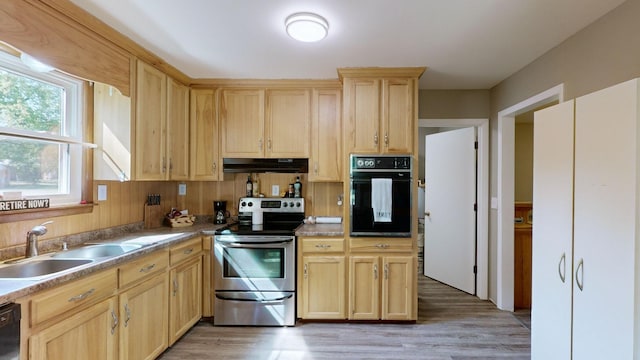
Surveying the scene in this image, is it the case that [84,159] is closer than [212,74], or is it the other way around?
[84,159]

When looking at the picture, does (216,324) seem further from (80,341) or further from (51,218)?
(51,218)

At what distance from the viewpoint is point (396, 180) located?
288cm

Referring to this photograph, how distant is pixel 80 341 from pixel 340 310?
6.51ft

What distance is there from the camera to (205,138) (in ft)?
10.8

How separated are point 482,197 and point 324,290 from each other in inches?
82.1

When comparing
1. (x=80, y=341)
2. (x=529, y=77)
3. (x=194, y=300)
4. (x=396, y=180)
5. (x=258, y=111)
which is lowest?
(x=194, y=300)

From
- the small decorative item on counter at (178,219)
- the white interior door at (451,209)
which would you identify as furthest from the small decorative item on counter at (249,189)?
the white interior door at (451,209)

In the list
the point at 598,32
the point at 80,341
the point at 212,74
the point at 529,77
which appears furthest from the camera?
the point at 212,74

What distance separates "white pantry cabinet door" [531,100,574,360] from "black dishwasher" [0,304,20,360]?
263 cm

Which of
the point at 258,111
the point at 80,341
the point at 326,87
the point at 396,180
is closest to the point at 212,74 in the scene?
the point at 258,111

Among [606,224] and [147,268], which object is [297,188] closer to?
[147,268]

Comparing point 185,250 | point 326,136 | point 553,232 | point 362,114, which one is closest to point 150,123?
point 185,250

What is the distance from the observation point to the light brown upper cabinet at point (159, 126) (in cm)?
251

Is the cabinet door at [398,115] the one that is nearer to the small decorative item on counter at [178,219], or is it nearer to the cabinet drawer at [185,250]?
the cabinet drawer at [185,250]
